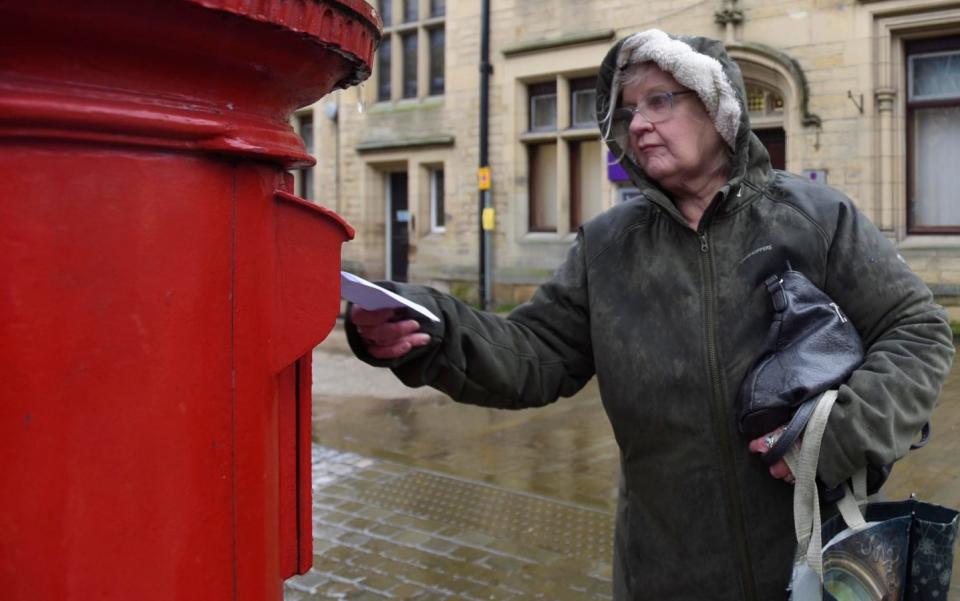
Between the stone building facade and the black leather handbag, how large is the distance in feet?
29.7

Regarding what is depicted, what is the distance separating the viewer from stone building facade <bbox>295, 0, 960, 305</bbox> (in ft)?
33.6

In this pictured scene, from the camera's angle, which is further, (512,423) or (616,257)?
(512,423)

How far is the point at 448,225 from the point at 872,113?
642cm

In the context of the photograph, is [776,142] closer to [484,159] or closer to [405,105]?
[484,159]

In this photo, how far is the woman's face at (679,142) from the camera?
2.03m

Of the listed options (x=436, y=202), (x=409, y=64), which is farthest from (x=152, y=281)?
(x=409, y=64)

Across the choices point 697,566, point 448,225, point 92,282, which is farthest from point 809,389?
point 448,225

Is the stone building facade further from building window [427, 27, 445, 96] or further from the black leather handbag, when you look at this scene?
the black leather handbag

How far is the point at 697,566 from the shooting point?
1909 mm

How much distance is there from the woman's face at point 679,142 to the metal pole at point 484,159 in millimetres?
11310

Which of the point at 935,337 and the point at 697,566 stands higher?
the point at 935,337

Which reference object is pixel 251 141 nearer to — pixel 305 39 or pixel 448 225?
pixel 305 39

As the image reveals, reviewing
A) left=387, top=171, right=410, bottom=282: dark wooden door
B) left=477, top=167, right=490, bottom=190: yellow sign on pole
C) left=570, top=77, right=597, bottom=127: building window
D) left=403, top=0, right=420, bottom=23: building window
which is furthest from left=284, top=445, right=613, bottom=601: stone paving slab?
left=403, top=0, right=420, bottom=23: building window

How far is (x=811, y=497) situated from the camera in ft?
5.67
